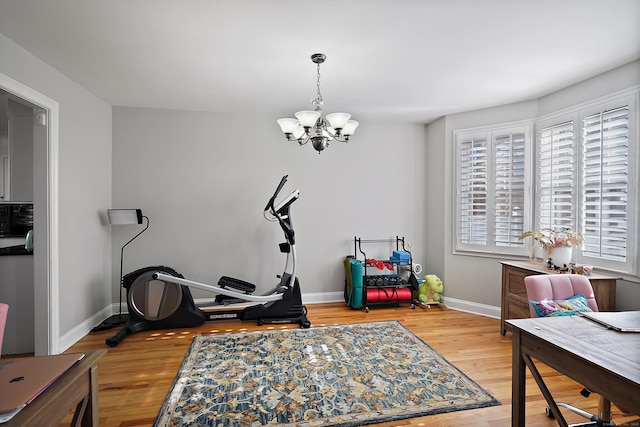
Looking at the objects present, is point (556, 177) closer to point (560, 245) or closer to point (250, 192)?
point (560, 245)

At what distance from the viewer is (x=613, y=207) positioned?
2.95 metres

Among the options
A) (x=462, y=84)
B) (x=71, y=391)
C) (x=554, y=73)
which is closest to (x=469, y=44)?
(x=462, y=84)

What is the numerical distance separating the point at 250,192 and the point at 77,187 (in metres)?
1.88

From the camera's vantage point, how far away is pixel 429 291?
177 inches

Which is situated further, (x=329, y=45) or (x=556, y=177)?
(x=556, y=177)

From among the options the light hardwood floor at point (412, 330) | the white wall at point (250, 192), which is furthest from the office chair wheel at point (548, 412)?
the white wall at point (250, 192)

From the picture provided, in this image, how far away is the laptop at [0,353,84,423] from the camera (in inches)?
36.1

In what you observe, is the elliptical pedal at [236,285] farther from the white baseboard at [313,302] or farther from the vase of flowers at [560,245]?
the vase of flowers at [560,245]

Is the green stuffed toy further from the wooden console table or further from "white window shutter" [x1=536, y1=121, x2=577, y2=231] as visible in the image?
"white window shutter" [x1=536, y1=121, x2=577, y2=231]

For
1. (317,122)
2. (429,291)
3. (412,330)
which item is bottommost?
(412,330)

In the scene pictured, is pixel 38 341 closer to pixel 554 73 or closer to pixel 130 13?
pixel 130 13

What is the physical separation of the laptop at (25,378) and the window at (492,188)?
13.7 feet

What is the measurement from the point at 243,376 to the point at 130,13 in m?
2.69

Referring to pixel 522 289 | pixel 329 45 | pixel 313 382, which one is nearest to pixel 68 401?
pixel 313 382
